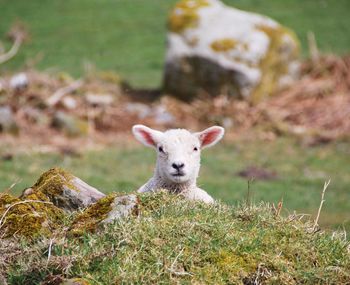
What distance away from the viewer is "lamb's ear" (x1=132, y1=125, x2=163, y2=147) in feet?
30.3

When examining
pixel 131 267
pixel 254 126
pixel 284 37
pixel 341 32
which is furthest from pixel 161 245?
pixel 341 32

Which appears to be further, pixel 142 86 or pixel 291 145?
pixel 142 86

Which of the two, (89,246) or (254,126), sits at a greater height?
(89,246)

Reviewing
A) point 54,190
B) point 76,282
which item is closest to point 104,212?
point 54,190

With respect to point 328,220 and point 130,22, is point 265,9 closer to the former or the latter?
point 130,22

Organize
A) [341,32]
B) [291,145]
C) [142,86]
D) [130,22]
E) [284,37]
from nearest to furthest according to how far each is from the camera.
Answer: [291,145] < [284,37] < [142,86] < [341,32] < [130,22]

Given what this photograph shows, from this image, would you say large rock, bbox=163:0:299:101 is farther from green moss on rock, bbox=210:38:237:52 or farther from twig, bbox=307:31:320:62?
twig, bbox=307:31:320:62

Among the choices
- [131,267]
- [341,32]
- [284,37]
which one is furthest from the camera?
[341,32]

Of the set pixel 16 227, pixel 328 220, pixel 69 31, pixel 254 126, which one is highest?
pixel 16 227

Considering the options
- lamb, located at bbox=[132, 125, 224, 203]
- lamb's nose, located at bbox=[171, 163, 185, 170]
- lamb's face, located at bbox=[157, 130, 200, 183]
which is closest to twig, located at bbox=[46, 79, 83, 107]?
lamb, located at bbox=[132, 125, 224, 203]

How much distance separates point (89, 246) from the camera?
6.68 m

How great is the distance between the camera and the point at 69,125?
73.0 ft

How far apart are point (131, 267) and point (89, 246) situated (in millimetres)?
483

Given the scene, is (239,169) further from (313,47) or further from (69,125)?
(313,47)
